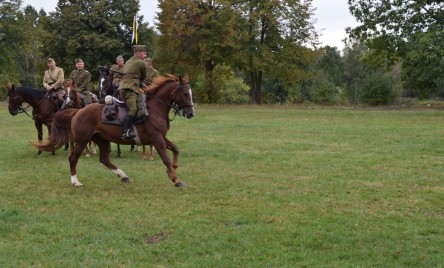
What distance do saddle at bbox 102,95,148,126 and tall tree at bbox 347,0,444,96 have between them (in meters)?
24.7

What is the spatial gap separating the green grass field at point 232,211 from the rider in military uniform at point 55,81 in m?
1.93

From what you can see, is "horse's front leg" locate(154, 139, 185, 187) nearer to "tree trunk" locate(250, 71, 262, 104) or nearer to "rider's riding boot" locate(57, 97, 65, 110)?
"rider's riding boot" locate(57, 97, 65, 110)

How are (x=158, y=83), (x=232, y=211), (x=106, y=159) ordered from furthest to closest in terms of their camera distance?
(x=106, y=159)
(x=158, y=83)
(x=232, y=211)

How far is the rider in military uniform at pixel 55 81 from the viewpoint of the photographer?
1666 cm

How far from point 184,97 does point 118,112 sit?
57.9 inches

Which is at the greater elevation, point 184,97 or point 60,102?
point 184,97

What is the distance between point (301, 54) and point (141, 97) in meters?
44.0

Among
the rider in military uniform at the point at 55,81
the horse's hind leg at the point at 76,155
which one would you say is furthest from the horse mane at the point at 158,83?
the rider in military uniform at the point at 55,81

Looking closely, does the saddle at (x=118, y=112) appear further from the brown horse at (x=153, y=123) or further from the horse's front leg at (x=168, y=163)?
the horse's front leg at (x=168, y=163)

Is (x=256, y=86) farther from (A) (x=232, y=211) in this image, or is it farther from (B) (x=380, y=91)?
(A) (x=232, y=211)

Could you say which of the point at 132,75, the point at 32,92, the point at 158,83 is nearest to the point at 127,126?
the point at 132,75

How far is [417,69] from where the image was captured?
33906 millimetres

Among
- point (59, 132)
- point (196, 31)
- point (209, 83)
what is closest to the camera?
point (59, 132)

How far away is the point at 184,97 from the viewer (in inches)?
456
